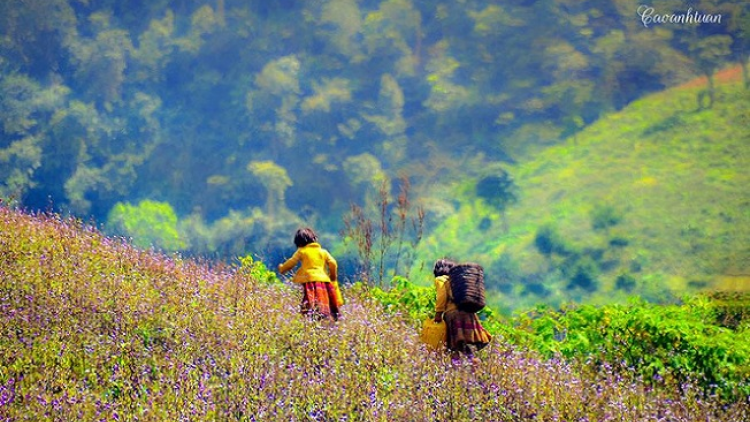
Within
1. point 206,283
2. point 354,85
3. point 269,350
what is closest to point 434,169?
point 354,85

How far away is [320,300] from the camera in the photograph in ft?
22.7

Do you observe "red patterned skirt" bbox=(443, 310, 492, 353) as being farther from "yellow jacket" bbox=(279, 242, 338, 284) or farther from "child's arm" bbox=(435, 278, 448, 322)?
"yellow jacket" bbox=(279, 242, 338, 284)

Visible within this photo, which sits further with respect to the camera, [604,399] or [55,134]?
[55,134]

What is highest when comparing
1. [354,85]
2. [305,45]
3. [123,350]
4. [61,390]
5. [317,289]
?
[305,45]

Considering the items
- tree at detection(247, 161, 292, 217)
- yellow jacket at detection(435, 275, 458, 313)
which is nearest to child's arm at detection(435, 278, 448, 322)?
yellow jacket at detection(435, 275, 458, 313)

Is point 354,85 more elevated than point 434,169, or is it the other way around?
point 354,85

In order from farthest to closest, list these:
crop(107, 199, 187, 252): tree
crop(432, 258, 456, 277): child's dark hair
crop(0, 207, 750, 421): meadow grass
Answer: crop(107, 199, 187, 252): tree, crop(432, 258, 456, 277): child's dark hair, crop(0, 207, 750, 421): meadow grass

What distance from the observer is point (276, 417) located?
4.42 meters

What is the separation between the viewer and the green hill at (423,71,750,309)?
20.8 m

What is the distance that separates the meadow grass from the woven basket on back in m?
0.41

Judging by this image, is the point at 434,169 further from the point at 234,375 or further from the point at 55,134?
the point at 234,375

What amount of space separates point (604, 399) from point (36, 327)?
3818 mm

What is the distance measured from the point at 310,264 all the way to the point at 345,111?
20257mm

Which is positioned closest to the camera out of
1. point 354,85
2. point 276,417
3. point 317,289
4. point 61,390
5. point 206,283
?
point 276,417
